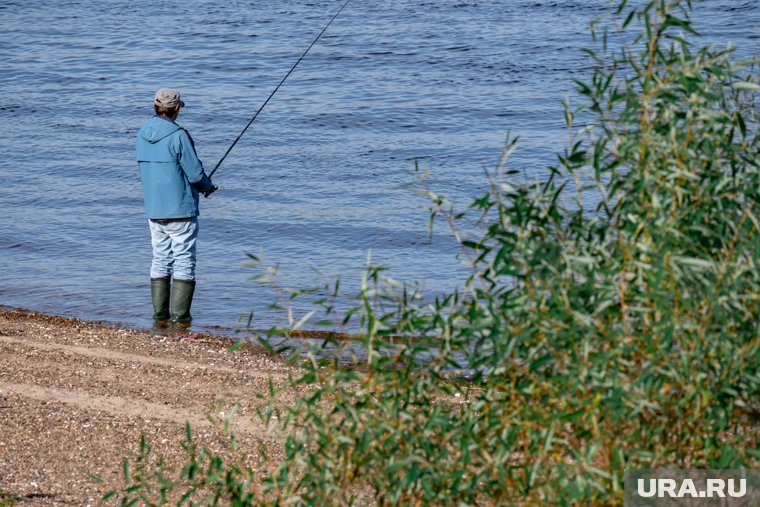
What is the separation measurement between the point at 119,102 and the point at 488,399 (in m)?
20.5

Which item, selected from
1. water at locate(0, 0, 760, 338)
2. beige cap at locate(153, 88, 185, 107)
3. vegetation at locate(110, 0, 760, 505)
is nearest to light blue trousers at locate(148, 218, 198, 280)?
water at locate(0, 0, 760, 338)

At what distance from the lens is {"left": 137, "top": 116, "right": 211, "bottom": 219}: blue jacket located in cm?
1080

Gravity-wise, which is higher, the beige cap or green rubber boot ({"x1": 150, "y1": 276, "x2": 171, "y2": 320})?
the beige cap

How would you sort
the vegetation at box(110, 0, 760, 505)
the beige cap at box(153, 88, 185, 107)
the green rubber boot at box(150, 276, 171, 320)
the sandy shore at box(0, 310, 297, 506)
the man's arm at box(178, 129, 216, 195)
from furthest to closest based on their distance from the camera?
the green rubber boot at box(150, 276, 171, 320), the man's arm at box(178, 129, 216, 195), the beige cap at box(153, 88, 185, 107), the sandy shore at box(0, 310, 297, 506), the vegetation at box(110, 0, 760, 505)

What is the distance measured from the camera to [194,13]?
32469 mm

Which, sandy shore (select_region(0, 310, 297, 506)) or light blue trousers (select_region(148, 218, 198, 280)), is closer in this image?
sandy shore (select_region(0, 310, 297, 506))

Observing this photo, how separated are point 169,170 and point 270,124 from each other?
37.2 ft

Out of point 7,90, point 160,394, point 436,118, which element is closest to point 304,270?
point 160,394

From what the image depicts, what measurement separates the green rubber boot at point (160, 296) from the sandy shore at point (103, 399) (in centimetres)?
36

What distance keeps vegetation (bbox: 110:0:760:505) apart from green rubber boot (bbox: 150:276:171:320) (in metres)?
7.37

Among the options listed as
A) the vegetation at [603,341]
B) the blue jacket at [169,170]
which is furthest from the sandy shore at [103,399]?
the vegetation at [603,341]

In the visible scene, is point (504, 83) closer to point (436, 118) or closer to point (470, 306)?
point (436, 118)

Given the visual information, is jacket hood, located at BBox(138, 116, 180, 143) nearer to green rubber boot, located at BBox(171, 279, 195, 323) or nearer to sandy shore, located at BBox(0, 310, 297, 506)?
green rubber boot, located at BBox(171, 279, 195, 323)

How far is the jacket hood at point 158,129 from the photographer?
424 inches
